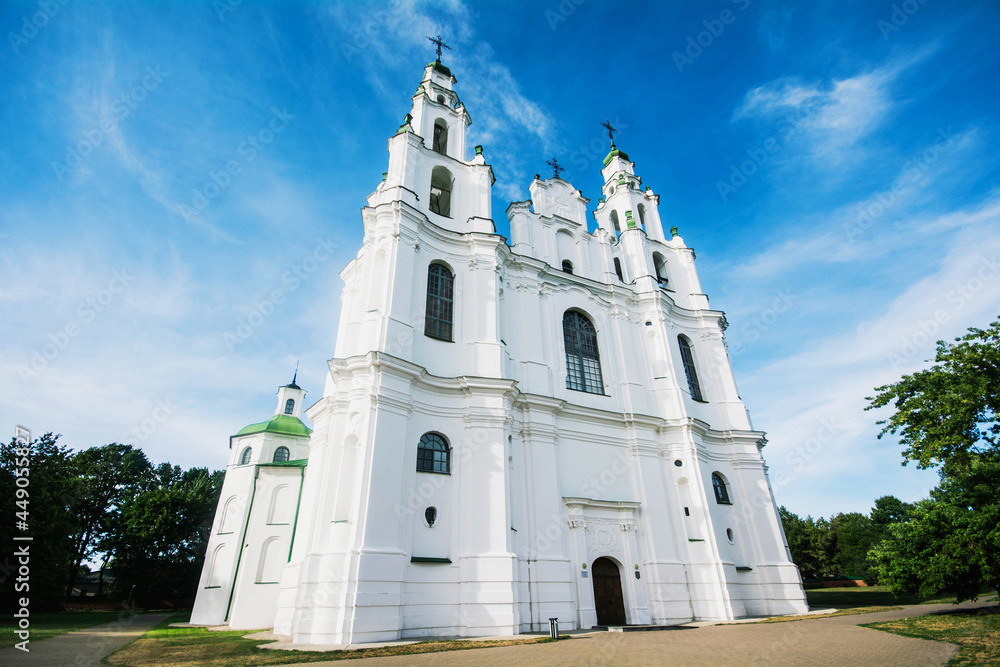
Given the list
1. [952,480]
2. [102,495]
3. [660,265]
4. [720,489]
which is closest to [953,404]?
[952,480]

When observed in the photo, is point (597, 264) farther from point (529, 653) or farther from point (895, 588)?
point (529, 653)

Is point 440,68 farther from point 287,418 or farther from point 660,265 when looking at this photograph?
point 287,418

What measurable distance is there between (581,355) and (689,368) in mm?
6420

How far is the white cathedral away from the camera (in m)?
13.4

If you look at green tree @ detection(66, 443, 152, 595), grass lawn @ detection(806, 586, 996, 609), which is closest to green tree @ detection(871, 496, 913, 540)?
grass lawn @ detection(806, 586, 996, 609)

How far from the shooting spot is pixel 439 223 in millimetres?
20047

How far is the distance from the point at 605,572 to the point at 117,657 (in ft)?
43.8

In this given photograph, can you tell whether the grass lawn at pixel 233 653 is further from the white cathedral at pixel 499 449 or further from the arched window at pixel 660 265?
the arched window at pixel 660 265

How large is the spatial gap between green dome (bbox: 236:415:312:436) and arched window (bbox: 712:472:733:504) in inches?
971

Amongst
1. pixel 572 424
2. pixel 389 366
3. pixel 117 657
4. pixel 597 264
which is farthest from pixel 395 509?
pixel 597 264

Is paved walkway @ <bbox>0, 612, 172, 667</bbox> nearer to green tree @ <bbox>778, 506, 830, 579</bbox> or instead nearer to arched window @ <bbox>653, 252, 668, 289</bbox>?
arched window @ <bbox>653, 252, 668, 289</bbox>

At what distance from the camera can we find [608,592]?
54.4ft

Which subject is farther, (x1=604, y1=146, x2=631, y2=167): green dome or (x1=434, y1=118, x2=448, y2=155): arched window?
(x1=604, y1=146, x2=631, y2=167): green dome

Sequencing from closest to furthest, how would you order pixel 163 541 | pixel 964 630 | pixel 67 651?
pixel 964 630 < pixel 67 651 < pixel 163 541
